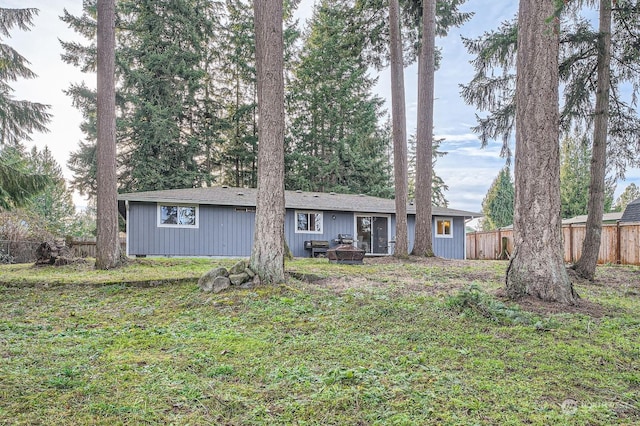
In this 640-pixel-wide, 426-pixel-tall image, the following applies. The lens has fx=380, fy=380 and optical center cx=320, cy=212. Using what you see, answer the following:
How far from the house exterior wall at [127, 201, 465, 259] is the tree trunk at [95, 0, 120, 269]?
454cm

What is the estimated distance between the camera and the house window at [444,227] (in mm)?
16750

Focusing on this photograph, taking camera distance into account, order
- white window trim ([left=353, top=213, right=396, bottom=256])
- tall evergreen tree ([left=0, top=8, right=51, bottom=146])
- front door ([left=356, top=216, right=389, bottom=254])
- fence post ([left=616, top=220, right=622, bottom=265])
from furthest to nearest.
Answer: front door ([left=356, top=216, right=389, bottom=254]) < white window trim ([left=353, top=213, right=396, bottom=256]) < fence post ([left=616, top=220, right=622, bottom=265]) < tall evergreen tree ([left=0, top=8, right=51, bottom=146])

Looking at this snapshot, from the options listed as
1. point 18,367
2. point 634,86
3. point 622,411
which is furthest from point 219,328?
point 634,86

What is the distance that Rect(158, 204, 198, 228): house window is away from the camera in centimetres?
1359

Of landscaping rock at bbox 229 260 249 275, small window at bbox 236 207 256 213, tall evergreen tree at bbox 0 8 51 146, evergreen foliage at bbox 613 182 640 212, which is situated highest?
tall evergreen tree at bbox 0 8 51 146

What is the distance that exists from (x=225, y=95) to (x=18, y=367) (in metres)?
22.9

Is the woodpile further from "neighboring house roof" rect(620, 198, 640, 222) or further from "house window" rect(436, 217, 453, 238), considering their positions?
"neighboring house roof" rect(620, 198, 640, 222)

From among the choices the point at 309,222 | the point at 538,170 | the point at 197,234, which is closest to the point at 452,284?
the point at 538,170

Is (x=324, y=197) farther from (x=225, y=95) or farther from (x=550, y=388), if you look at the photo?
(x=550, y=388)

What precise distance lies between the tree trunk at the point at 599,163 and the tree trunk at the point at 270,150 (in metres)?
5.88

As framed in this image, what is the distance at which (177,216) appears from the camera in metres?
13.8

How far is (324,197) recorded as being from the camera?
17.4 meters

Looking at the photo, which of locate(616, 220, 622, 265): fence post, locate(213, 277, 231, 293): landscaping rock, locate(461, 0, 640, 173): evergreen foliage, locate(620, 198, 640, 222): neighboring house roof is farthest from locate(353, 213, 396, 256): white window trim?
locate(620, 198, 640, 222): neighboring house roof

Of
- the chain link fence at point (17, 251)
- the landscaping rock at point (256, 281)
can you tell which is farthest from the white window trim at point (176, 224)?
the landscaping rock at point (256, 281)
